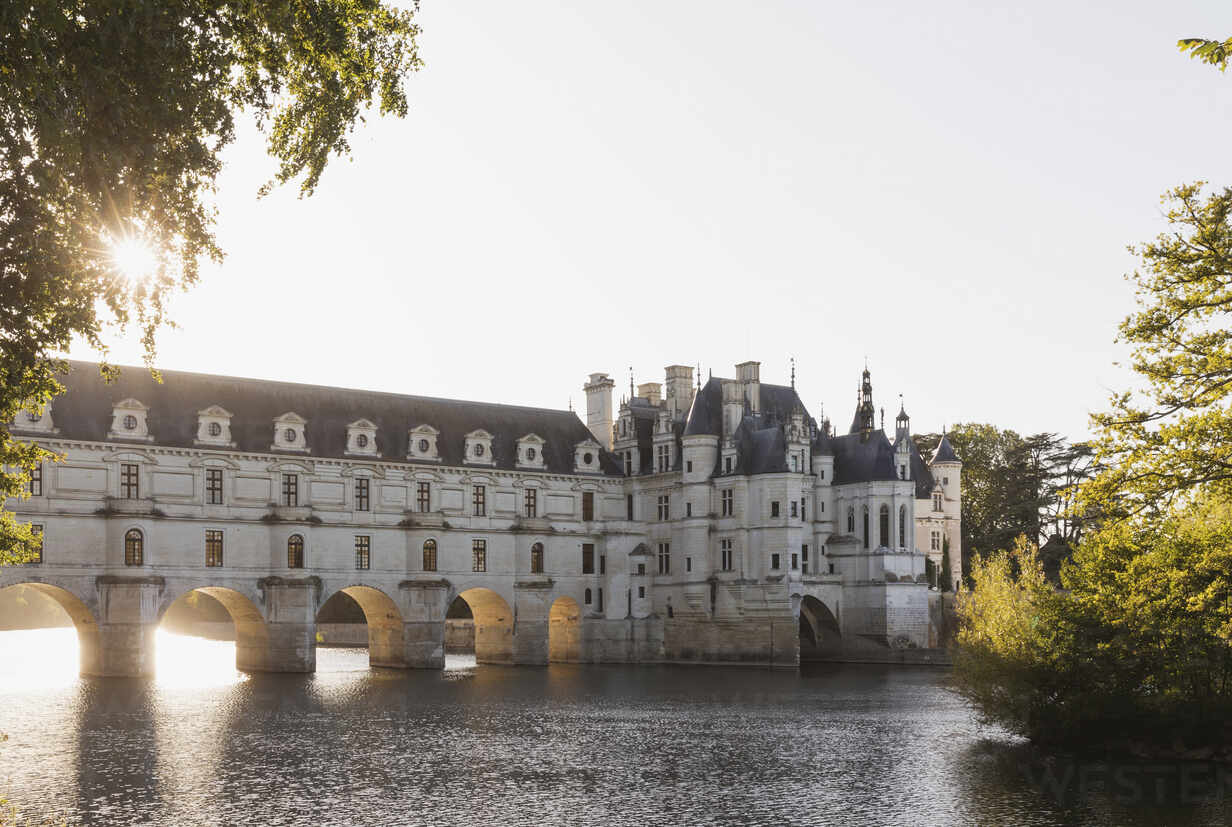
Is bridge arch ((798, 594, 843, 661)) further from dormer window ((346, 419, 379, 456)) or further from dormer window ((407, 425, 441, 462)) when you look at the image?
dormer window ((346, 419, 379, 456))

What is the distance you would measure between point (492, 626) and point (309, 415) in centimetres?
1240

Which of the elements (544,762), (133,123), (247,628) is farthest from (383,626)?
(133,123)

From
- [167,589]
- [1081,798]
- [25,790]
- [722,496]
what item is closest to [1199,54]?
[1081,798]

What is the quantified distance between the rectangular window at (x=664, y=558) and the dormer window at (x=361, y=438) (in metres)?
15.3

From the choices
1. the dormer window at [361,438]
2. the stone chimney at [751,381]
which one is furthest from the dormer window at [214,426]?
the stone chimney at [751,381]

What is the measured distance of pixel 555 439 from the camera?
61781 millimetres

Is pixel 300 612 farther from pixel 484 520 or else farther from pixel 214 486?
pixel 484 520

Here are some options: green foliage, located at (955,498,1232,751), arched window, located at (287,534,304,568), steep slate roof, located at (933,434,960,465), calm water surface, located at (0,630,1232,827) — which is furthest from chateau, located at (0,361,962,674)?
green foliage, located at (955,498,1232,751)

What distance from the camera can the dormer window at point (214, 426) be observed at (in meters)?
49.3

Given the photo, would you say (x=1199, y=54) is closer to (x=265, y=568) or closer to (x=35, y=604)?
(x=265, y=568)

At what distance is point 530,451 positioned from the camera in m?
59.6

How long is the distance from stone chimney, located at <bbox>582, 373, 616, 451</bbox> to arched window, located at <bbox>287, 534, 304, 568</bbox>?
19005 millimetres

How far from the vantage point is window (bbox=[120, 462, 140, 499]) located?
155ft

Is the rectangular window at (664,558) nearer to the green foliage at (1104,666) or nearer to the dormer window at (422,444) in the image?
the dormer window at (422,444)
